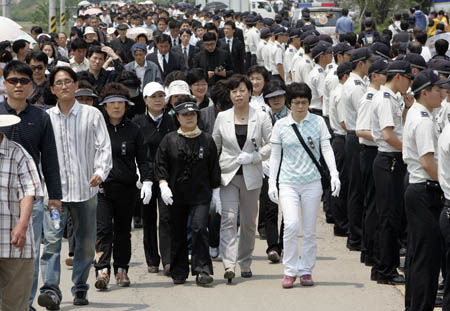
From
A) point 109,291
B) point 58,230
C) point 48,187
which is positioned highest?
point 48,187

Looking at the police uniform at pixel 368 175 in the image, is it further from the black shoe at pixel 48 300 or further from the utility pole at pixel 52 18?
the utility pole at pixel 52 18

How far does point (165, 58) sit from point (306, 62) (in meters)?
2.46

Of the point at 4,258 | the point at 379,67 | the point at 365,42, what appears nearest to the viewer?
the point at 4,258

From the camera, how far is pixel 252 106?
33.0ft

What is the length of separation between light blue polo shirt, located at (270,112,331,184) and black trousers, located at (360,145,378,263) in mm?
897

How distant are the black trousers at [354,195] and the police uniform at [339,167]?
0.62m

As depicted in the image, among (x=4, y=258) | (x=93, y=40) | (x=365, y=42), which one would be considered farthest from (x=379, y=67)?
(x=365, y=42)

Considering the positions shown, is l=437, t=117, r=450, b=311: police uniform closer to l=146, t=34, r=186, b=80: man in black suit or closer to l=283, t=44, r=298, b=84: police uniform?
l=146, t=34, r=186, b=80: man in black suit

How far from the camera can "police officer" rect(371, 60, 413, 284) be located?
8984 mm

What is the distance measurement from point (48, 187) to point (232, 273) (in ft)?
8.12

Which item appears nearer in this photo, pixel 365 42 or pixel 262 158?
pixel 262 158

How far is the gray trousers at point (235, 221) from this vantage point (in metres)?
9.62

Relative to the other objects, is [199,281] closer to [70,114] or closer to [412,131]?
[70,114]

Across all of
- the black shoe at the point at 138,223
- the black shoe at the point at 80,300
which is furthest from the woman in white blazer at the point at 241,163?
the black shoe at the point at 138,223
